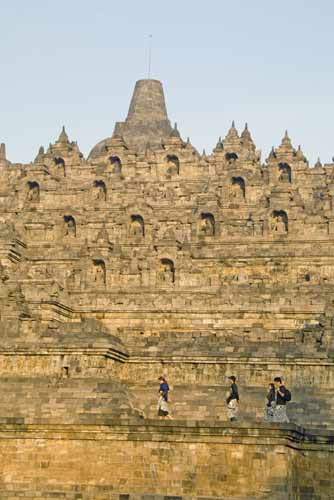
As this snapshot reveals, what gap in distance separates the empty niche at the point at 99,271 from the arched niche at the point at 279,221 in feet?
31.7

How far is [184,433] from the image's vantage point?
38.2m

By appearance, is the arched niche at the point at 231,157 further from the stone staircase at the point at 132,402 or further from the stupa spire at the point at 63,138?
the stone staircase at the point at 132,402

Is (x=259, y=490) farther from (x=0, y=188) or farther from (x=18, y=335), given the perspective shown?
(x=0, y=188)

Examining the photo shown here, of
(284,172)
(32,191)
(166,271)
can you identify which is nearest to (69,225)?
(32,191)

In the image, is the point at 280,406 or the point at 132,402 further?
the point at 132,402

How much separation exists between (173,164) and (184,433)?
4077cm

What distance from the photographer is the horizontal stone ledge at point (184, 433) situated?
37219 millimetres

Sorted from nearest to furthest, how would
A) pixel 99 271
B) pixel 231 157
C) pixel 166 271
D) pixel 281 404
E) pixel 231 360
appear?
pixel 281 404
pixel 231 360
pixel 166 271
pixel 99 271
pixel 231 157

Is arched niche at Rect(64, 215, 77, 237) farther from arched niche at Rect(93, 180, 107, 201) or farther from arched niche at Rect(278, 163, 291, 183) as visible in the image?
arched niche at Rect(278, 163, 291, 183)

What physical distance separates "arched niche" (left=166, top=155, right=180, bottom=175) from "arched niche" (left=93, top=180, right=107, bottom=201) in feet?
14.1

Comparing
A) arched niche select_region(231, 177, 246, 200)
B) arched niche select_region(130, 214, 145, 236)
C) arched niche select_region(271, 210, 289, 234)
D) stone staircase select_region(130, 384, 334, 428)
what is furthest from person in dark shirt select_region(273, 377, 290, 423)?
arched niche select_region(231, 177, 246, 200)

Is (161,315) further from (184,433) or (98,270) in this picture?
(184,433)

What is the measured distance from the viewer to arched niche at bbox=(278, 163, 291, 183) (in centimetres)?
7582

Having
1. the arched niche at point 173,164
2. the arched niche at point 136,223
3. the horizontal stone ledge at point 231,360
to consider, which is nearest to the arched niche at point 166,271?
the arched niche at point 136,223
